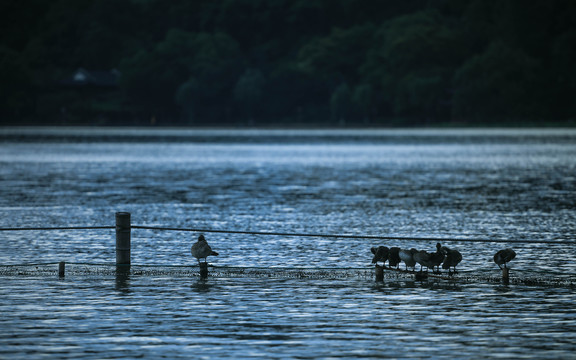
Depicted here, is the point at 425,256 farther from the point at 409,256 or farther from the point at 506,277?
the point at 506,277

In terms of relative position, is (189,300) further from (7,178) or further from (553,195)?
(7,178)

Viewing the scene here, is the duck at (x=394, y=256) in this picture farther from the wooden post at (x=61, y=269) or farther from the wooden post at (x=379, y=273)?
the wooden post at (x=61, y=269)

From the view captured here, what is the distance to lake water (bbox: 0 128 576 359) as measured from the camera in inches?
725

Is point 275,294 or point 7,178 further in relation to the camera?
point 7,178

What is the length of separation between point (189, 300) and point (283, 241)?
12663mm

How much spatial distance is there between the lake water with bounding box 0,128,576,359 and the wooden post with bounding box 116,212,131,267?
542mm

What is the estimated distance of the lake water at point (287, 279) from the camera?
1842 cm

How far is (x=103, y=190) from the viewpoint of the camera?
64.1 meters

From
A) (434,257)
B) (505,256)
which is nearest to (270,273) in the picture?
(434,257)

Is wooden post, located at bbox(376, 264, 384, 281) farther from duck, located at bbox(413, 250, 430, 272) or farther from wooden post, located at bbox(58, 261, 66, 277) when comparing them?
wooden post, located at bbox(58, 261, 66, 277)

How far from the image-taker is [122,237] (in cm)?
2561

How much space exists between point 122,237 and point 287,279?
13.0 ft

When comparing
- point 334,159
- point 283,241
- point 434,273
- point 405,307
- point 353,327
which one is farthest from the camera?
point 334,159

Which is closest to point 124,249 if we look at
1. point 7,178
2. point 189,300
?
point 189,300
